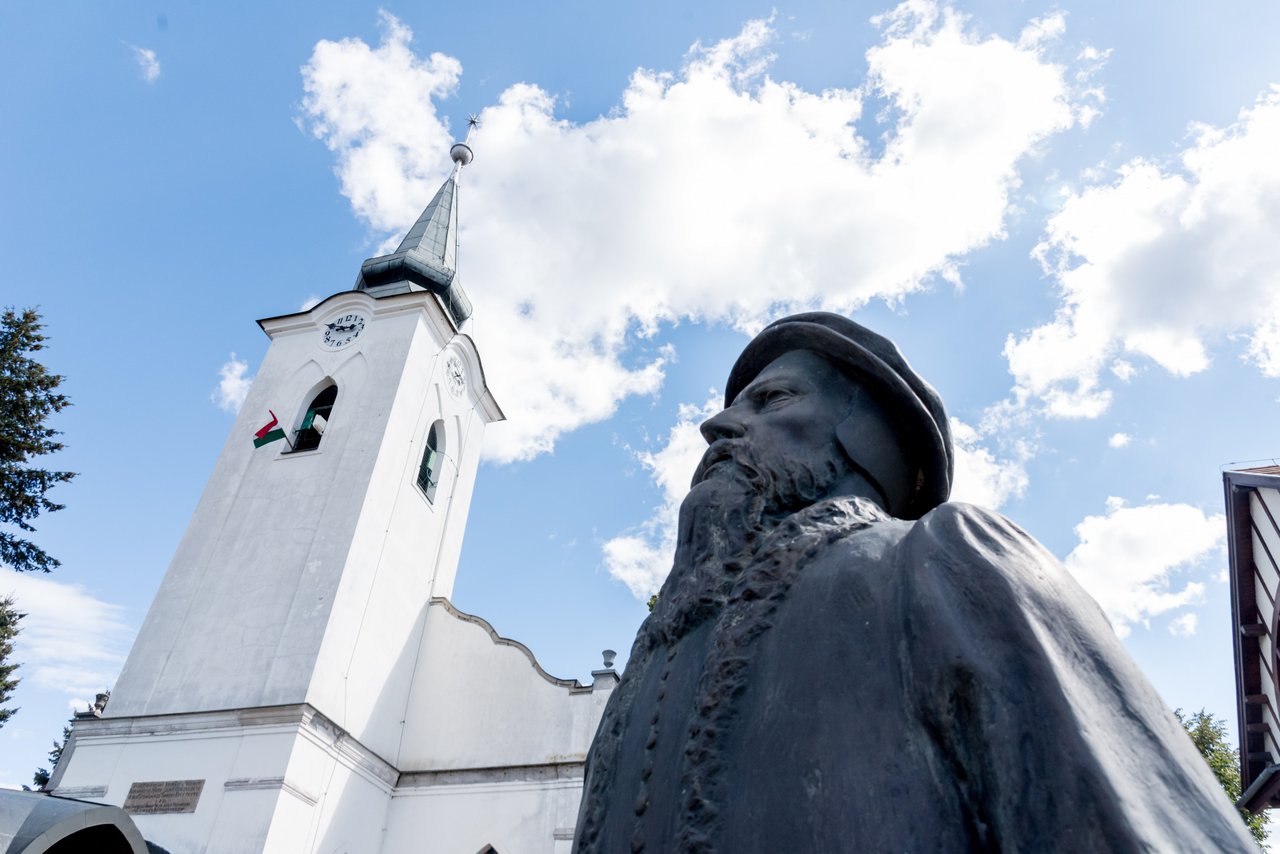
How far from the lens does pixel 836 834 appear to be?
1.29 m

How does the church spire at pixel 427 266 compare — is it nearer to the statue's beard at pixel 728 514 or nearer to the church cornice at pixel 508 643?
the church cornice at pixel 508 643

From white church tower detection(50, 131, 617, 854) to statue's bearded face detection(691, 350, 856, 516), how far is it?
13212 millimetres

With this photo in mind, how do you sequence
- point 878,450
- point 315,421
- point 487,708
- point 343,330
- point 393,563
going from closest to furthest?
point 878,450 → point 487,708 → point 393,563 → point 315,421 → point 343,330

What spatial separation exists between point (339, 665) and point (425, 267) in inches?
511

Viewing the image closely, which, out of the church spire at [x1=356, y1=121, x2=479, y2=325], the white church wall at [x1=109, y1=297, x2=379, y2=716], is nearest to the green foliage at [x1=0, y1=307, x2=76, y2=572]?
the white church wall at [x1=109, y1=297, x2=379, y2=716]

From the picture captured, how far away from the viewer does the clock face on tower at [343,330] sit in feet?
64.7

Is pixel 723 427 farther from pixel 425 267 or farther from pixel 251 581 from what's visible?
pixel 425 267

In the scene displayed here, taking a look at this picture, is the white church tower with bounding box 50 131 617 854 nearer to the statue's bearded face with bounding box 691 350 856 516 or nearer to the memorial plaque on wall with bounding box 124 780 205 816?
the memorial plaque on wall with bounding box 124 780 205 816

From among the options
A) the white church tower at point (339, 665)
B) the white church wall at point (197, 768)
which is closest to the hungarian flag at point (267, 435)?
the white church tower at point (339, 665)

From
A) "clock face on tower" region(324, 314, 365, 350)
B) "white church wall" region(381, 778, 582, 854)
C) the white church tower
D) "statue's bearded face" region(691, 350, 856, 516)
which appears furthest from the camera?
"clock face on tower" region(324, 314, 365, 350)

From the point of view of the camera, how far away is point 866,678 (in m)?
1.42

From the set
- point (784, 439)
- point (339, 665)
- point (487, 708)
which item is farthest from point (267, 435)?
point (784, 439)

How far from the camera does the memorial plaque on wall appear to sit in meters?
13.2

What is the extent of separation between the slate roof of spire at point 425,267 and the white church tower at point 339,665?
13.7 ft
